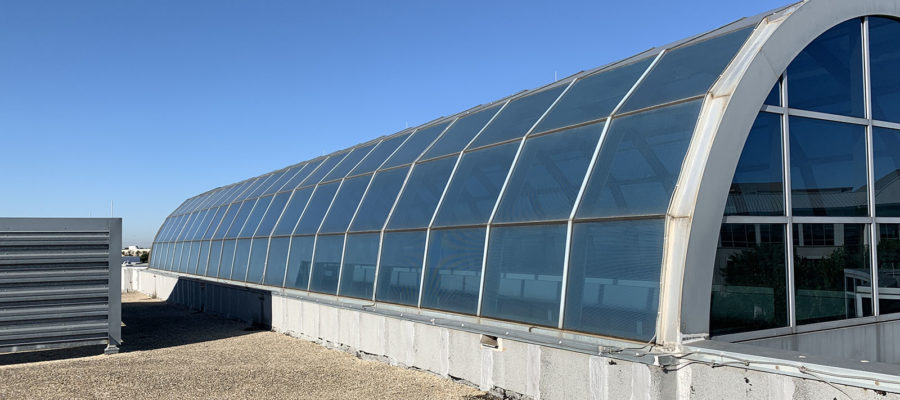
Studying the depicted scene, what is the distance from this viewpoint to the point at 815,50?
37.5ft

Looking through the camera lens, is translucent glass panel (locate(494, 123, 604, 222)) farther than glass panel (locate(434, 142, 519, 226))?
No

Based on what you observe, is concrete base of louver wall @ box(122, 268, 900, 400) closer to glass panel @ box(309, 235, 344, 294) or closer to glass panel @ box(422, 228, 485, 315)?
glass panel @ box(422, 228, 485, 315)

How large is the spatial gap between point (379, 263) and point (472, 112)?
16.6 feet

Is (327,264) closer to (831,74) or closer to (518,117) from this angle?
(518,117)

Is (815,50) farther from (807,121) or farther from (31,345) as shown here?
(31,345)

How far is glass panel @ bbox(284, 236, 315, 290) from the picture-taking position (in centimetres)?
2169

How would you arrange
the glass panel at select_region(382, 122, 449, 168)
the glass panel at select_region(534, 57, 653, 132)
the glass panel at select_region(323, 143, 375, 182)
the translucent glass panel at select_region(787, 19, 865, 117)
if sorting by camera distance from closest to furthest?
the translucent glass panel at select_region(787, 19, 865, 117) < the glass panel at select_region(534, 57, 653, 132) < the glass panel at select_region(382, 122, 449, 168) < the glass panel at select_region(323, 143, 375, 182)

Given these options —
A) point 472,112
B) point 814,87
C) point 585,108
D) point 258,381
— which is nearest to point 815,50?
point 814,87

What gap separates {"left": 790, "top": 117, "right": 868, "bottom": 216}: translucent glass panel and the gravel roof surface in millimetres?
6354

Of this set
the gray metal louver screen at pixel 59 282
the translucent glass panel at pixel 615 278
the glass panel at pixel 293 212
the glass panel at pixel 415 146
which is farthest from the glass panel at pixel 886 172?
the glass panel at pixel 293 212

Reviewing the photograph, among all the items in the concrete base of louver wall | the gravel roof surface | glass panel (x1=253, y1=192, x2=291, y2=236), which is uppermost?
glass panel (x1=253, y1=192, x2=291, y2=236)

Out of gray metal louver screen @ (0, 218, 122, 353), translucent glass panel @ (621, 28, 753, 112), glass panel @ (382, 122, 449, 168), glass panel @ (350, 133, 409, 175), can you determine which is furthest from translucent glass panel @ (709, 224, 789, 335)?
gray metal louver screen @ (0, 218, 122, 353)

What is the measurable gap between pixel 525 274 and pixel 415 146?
8.76m

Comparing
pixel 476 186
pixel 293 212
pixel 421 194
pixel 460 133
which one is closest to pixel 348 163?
pixel 293 212
